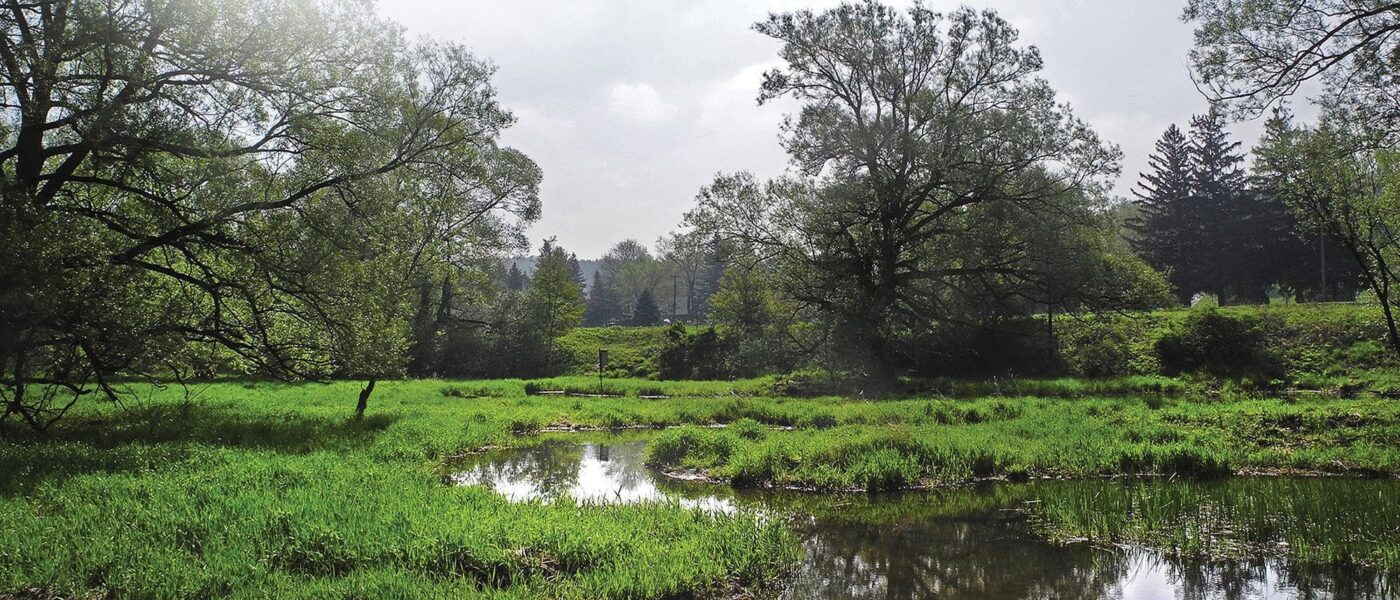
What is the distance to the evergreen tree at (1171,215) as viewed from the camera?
53156 mm

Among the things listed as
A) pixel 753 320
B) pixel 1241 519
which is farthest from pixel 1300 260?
pixel 1241 519

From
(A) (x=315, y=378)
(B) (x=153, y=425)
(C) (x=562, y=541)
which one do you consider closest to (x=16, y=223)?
(B) (x=153, y=425)

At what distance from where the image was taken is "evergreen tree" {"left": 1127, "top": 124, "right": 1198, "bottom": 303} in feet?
174

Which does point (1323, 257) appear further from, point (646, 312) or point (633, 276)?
point (633, 276)

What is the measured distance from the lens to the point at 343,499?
9.12m

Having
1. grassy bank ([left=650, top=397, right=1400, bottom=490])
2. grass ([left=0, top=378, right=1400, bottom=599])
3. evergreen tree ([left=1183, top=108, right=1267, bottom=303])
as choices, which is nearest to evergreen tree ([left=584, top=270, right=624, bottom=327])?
evergreen tree ([left=1183, top=108, right=1267, bottom=303])

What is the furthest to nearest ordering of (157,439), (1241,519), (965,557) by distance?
1. (157,439)
2. (1241,519)
3. (965,557)

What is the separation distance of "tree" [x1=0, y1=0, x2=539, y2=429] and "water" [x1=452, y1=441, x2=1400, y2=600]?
22.1 feet

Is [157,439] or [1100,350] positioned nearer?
[157,439]

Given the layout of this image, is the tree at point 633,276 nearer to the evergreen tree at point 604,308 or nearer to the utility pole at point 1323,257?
the evergreen tree at point 604,308

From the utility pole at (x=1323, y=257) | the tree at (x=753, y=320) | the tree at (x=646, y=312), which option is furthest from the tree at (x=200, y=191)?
the tree at (x=646, y=312)

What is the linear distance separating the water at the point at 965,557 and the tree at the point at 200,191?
265 inches

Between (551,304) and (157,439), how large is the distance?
34.5m

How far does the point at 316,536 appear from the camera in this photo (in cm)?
754
